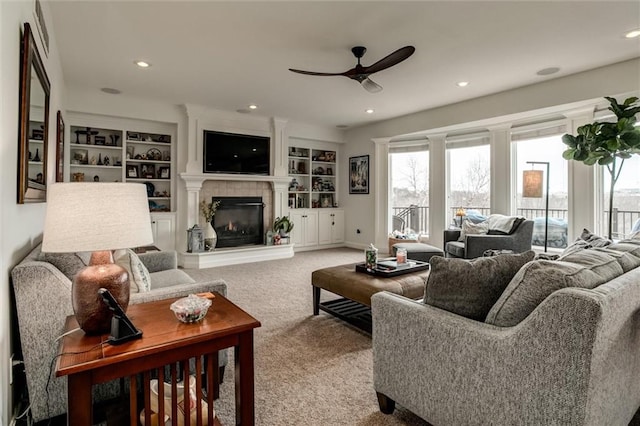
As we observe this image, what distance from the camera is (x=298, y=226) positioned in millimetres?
6965

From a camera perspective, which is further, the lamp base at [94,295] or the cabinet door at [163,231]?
the cabinet door at [163,231]

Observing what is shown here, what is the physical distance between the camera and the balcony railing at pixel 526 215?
4.35 metres

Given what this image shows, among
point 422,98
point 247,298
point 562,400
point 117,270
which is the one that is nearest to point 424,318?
point 562,400

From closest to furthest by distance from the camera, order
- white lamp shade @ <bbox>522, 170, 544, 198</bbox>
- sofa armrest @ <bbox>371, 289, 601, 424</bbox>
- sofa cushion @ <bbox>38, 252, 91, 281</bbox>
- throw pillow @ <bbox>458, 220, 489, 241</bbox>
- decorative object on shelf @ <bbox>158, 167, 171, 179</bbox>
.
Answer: sofa armrest @ <bbox>371, 289, 601, 424</bbox>
sofa cushion @ <bbox>38, 252, 91, 281</bbox>
white lamp shade @ <bbox>522, 170, 544, 198</bbox>
throw pillow @ <bbox>458, 220, 489, 241</bbox>
decorative object on shelf @ <bbox>158, 167, 171, 179</bbox>

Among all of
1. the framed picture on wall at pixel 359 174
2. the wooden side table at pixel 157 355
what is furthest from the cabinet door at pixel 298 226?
the wooden side table at pixel 157 355

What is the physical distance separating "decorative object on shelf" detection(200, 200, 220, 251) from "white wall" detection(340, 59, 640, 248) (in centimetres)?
300

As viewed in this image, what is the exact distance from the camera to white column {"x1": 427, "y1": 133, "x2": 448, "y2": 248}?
20.2 ft

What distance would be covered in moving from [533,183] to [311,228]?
4114 millimetres

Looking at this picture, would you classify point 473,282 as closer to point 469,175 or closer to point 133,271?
point 133,271

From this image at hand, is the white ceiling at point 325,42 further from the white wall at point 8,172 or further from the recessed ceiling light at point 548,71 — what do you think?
the white wall at point 8,172

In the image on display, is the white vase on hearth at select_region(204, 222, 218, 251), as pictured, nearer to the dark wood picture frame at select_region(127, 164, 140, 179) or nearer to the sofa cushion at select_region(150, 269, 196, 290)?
the dark wood picture frame at select_region(127, 164, 140, 179)

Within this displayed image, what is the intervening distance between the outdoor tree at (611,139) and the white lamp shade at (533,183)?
51 centimetres

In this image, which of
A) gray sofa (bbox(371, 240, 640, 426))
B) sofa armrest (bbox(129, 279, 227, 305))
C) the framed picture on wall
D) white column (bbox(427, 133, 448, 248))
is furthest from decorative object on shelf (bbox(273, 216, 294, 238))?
gray sofa (bbox(371, 240, 640, 426))

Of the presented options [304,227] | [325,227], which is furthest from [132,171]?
[325,227]
